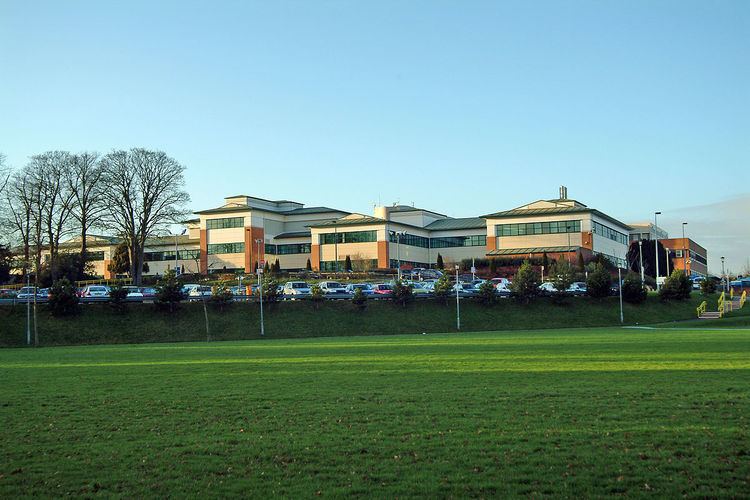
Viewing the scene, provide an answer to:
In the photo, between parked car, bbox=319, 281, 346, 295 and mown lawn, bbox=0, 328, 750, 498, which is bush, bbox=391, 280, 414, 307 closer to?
parked car, bbox=319, 281, 346, 295

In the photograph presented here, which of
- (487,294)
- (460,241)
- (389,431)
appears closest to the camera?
(389,431)

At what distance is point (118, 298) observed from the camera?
59.5 m

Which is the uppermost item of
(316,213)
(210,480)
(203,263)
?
(316,213)

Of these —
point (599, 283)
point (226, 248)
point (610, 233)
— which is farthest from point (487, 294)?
point (226, 248)

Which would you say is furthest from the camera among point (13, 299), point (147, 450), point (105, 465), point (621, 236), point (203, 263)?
point (621, 236)

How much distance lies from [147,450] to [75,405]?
6117 millimetres

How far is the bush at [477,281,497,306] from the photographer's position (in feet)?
211

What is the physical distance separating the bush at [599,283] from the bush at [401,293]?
53.1 ft

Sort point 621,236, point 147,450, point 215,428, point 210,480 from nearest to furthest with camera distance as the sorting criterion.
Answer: point 210,480
point 147,450
point 215,428
point 621,236

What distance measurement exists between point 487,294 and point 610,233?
56.4 metres

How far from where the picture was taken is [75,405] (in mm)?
17438

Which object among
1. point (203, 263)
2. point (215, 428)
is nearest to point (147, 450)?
point (215, 428)

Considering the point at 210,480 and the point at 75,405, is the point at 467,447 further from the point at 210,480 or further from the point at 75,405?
the point at 75,405

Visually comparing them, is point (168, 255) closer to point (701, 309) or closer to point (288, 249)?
point (288, 249)
